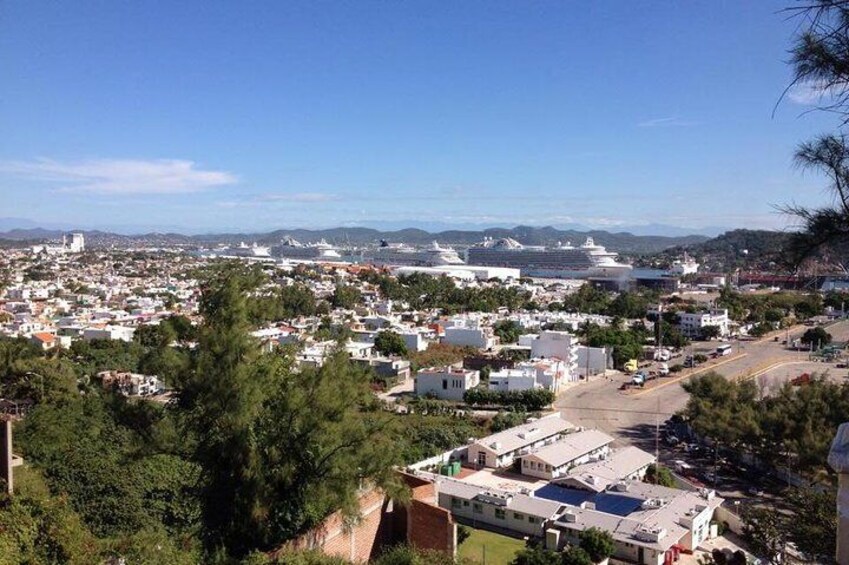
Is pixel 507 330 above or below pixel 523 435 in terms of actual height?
above

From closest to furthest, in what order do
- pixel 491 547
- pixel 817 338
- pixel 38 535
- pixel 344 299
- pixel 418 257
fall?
pixel 38 535, pixel 491 547, pixel 817 338, pixel 344 299, pixel 418 257

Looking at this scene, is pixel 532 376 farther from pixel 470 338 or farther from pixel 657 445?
pixel 470 338

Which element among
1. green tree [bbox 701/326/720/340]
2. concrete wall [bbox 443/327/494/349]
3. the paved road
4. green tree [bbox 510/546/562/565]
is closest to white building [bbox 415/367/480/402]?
the paved road

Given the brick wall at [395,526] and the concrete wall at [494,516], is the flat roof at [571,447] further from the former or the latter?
the brick wall at [395,526]

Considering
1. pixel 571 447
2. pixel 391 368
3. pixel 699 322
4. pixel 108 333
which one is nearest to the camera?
pixel 571 447

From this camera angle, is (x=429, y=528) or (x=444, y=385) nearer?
(x=429, y=528)


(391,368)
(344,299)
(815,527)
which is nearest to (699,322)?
(391,368)

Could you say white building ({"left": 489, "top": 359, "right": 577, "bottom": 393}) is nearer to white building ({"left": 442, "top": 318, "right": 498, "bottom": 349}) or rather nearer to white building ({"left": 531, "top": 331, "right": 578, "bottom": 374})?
white building ({"left": 531, "top": 331, "right": 578, "bottom": 374})

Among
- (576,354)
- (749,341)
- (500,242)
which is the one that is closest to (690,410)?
(576,354)
